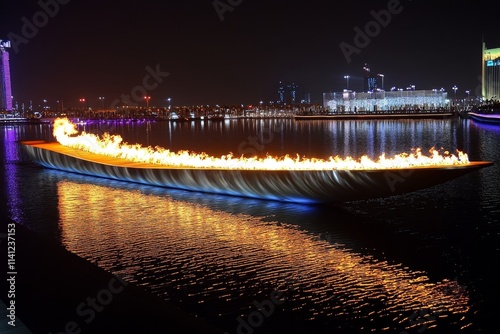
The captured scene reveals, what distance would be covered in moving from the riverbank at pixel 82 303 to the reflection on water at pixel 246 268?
2.54ft

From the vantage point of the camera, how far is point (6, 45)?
368ft

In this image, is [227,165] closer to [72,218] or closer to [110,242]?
[72,218]

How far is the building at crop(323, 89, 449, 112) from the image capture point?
278 feet

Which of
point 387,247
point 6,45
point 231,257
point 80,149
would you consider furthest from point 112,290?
point 6,45

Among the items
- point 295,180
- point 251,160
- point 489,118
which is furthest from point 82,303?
point 489,118

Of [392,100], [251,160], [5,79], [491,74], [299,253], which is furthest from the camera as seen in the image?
[5,79]

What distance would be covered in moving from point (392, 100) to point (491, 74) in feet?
59.1

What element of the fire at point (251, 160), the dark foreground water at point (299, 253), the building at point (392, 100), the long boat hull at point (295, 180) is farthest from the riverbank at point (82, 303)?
the building at point (392, 100)

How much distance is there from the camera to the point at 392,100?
87000 mm

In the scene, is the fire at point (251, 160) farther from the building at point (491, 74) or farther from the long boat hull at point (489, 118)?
the building at point (491, 74)

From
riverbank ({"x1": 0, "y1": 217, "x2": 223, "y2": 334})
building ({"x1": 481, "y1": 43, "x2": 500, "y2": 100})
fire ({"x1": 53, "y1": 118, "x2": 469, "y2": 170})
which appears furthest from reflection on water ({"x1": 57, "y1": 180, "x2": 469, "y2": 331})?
building ({"x1": 481, "y1": 43, "x2": 500, "y2": 100})

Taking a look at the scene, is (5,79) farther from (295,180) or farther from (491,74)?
(295,180)

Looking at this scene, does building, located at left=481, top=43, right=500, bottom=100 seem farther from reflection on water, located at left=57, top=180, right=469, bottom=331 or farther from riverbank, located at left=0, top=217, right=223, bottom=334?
riverbank, located at left=0, top=217, right=223, bottom=334

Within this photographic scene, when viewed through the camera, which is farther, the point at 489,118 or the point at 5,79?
the point at 5,79
